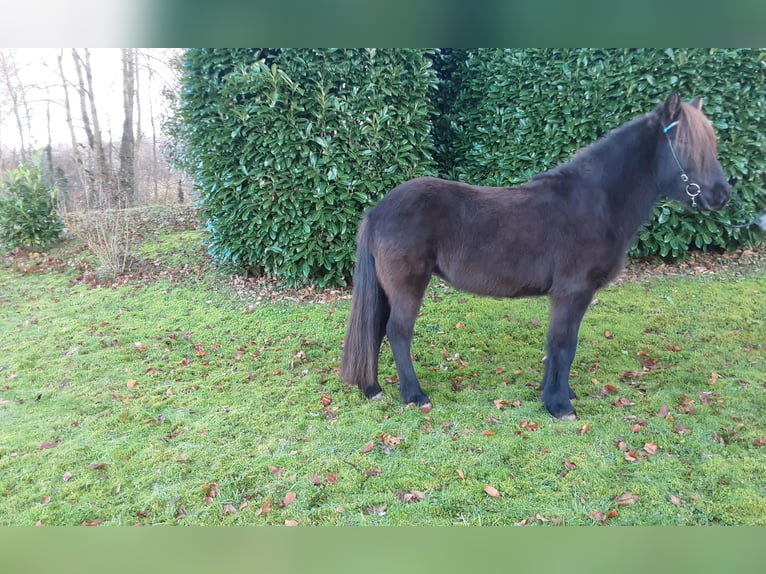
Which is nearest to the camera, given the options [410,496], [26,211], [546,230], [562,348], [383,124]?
[410,496]

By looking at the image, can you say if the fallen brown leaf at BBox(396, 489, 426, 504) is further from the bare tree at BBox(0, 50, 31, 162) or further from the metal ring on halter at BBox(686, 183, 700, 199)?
the bare tree at BBox(0, 50, 31, 162)

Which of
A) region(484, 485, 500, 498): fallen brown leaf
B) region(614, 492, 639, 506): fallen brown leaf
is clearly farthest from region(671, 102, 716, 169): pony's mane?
region(484, 485, 500, 498): fallen brown leaf

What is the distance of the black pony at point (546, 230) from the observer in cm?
297

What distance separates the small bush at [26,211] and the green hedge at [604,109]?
7038 mm

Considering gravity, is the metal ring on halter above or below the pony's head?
below

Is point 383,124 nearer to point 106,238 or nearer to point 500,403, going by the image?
point 500,403

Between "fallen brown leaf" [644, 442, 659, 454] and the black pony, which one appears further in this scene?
the black pony

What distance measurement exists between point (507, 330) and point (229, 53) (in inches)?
172

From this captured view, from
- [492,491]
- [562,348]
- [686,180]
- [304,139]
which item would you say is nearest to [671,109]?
[686,180]

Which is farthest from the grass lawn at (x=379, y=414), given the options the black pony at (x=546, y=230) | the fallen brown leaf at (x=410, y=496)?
the black pony at (x=546, y=230)

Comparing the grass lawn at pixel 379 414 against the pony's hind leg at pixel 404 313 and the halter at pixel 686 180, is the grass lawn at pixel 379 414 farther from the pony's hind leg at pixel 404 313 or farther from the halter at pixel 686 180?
the halter at pixel 686 180

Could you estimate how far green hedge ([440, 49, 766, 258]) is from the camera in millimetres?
4664

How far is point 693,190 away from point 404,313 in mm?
2099

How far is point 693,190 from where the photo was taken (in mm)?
2826
